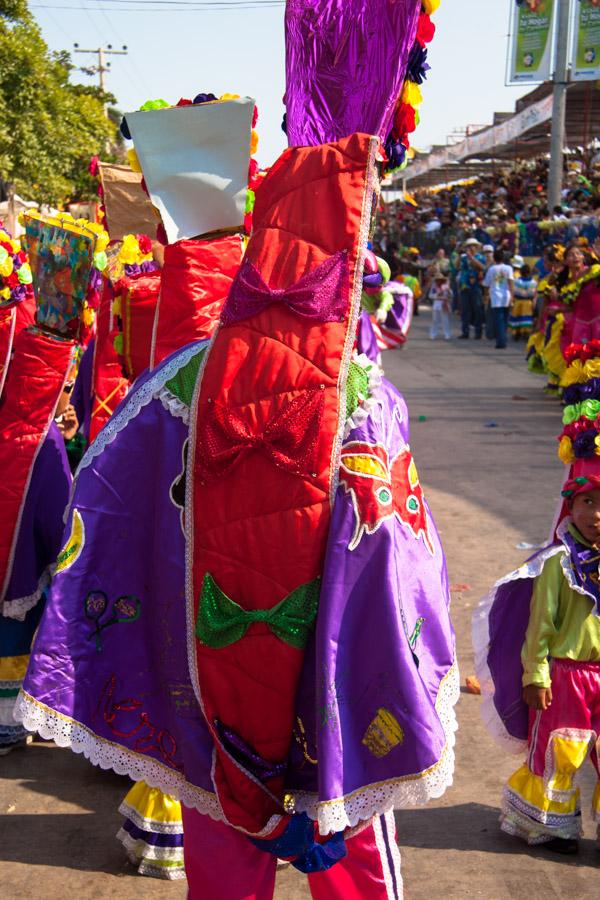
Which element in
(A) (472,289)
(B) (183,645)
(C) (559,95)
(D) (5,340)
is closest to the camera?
(B) (183,645)

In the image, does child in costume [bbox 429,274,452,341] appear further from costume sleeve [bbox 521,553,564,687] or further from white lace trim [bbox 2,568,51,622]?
costume sleeve [bbox 521,553,564,687]

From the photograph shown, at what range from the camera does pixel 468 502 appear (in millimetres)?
8250

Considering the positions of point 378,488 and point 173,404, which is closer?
point 378,488

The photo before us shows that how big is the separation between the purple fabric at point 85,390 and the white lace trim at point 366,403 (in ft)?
8.91

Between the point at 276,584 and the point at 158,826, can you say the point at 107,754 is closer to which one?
the point at 276,584

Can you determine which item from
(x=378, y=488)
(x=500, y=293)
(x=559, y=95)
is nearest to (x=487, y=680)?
(x=378, y=488)

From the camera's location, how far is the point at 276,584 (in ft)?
7.09

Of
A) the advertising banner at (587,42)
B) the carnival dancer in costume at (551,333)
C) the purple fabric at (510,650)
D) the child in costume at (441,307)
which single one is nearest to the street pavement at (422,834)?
the purple fabric at (510,650)

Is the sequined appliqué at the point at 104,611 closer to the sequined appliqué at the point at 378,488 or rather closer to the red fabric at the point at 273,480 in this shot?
the red fabric at the point at 273,480

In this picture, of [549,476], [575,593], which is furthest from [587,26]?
[575,593]

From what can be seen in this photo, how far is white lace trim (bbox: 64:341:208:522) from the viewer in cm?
233

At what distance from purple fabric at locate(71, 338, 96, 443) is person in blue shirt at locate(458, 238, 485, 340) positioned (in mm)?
Result: 17293

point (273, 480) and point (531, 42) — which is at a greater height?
point (531, 42)

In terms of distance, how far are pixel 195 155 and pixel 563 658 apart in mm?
2027
